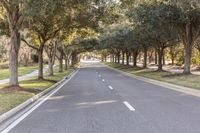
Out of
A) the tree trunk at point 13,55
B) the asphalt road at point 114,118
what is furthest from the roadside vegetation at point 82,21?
the asphalt road at point 114,118

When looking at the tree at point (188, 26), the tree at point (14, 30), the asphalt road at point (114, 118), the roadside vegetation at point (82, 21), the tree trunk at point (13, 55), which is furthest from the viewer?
the tree at point (188, 26)

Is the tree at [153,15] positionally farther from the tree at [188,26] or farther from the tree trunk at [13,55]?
the tree trunk at [13,55]

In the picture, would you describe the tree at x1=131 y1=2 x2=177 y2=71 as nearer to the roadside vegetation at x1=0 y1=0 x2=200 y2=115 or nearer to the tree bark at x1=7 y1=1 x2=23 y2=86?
the roadside vegetation at x1=0 y1=0 x2=200 y2=115

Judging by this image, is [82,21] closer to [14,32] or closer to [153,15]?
[153,15]

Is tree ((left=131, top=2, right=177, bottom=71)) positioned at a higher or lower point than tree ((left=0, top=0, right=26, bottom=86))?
higher

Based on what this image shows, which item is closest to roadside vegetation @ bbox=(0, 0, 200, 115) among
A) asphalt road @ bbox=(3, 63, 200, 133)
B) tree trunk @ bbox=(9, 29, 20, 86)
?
tree trunk @ bbox=(9, 29, 20, 86)

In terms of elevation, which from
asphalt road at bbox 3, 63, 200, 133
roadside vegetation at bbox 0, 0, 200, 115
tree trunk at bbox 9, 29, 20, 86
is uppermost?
roadside vegetation at bbox 0, 0, 200, 115

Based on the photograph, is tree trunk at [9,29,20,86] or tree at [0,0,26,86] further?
tree trunk at [9,29,20,86]

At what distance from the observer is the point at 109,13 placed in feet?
78.7

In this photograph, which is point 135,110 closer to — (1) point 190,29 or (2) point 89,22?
(2) point 89,22

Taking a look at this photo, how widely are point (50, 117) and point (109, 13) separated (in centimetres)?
1341

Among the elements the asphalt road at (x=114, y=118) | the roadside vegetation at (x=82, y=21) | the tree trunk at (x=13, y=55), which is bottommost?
the asphalt road at (x=114, y=118)

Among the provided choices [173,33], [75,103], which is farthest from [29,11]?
[173,33]

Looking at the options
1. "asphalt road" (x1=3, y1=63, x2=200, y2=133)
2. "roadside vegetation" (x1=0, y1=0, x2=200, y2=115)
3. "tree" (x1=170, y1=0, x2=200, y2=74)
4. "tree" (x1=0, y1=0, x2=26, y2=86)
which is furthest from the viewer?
"tree" (x1=170, y1=0, x2=200, y2=74)
